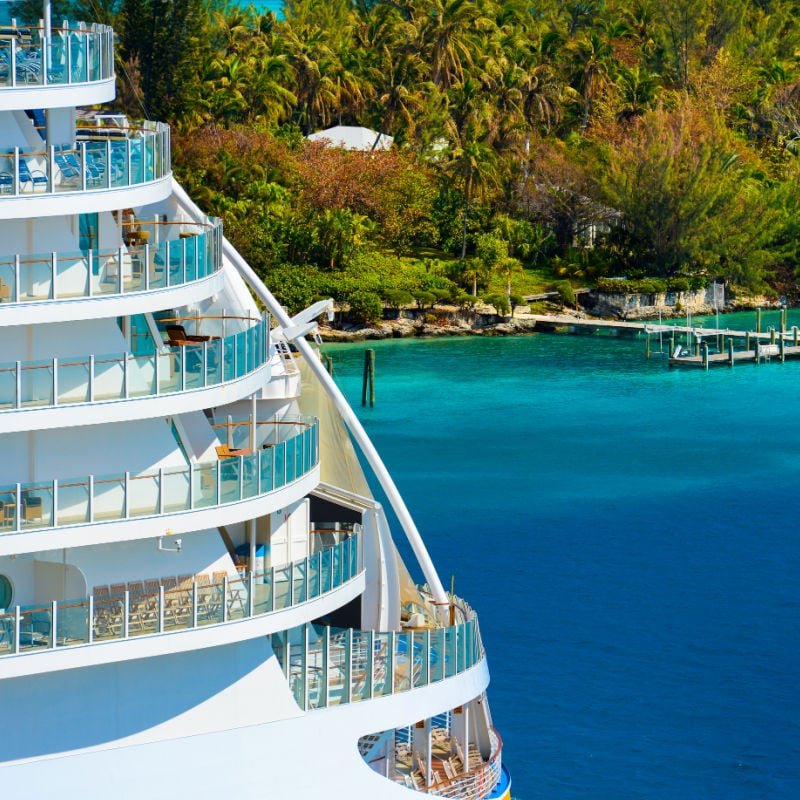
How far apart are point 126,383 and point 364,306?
67.3m

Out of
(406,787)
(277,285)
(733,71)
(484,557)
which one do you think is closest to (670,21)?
(733,71)

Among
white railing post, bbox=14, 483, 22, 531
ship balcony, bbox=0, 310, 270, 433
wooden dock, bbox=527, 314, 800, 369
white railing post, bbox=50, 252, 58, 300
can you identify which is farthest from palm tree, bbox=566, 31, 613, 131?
white railing post, bbox=14, 483, 22, 531

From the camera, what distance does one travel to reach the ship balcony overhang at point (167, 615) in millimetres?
20875

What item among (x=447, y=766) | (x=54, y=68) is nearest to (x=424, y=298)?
(x=447, y=766)

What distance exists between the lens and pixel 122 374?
849 inches

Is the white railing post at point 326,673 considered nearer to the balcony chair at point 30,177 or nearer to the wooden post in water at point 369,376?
the balcony chair at point 30,177

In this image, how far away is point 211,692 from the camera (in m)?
22.3

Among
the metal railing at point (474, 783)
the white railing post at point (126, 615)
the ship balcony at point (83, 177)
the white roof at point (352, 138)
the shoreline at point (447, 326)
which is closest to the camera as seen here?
the ship balcony at point (83, 177)

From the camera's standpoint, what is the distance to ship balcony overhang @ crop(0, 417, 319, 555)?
68.3ft

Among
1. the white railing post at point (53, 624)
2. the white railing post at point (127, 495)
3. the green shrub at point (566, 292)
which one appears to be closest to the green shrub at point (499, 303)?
the green shrub at point (566, 292)

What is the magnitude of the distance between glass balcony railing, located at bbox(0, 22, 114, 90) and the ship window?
5708 mm

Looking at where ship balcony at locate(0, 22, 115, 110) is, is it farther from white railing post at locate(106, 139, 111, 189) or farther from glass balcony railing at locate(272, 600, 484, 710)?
glass balcony railing at locate(272, 600, 484, 710)

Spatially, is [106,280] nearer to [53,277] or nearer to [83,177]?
[53,277]

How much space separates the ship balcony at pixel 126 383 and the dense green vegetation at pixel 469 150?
214ft
